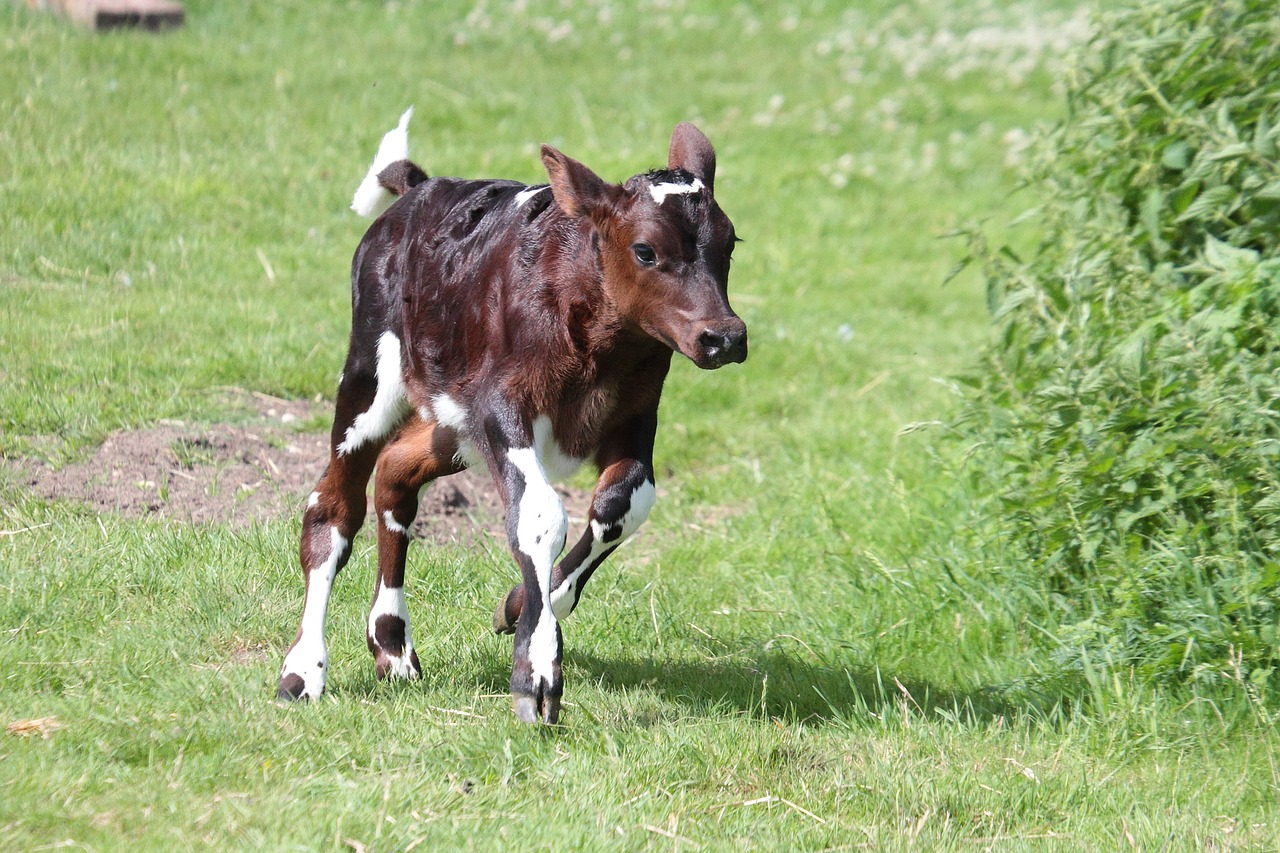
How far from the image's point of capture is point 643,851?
3.83 meters

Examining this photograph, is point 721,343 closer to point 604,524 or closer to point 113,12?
point 604,524

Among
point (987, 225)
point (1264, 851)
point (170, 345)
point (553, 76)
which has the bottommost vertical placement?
point (1264, 851)

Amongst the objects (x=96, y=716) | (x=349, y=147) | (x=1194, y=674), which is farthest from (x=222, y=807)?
(x=349, y=147)

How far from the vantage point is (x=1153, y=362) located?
5441 millimetres

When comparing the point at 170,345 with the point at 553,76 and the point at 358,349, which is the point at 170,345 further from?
the point at 553,76

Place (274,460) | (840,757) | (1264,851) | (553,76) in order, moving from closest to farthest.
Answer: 1. (1264,851)
2. (840,757)
3. (274,460)
4. (553,76)

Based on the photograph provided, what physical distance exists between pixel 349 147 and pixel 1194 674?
24.4ft

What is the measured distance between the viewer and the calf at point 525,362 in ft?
14.4

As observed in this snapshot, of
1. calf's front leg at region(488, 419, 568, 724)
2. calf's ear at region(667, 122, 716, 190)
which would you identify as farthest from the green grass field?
calf's ear at region(667, 122, 716, 190)

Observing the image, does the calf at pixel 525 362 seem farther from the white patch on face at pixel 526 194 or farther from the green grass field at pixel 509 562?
the green grass field at pixel 509 562

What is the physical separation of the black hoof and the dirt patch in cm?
142

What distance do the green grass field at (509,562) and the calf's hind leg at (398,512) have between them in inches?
6.1

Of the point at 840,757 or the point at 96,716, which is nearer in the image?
the point at 96,716

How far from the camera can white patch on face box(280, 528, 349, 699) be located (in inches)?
186
